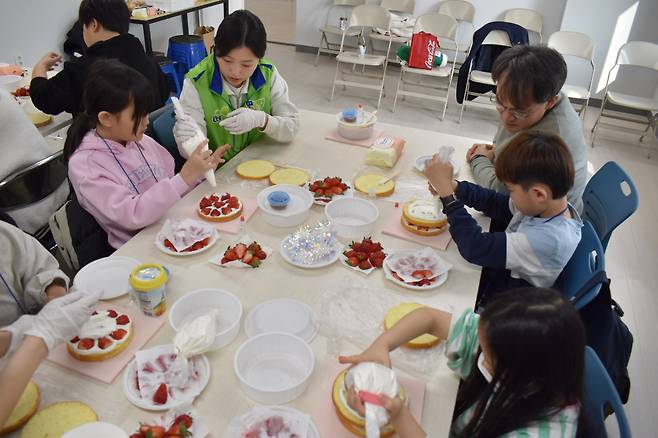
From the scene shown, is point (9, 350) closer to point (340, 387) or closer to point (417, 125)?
point (340, 387)

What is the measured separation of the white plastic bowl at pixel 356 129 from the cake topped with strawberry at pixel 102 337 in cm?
133

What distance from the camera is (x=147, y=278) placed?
1.15 m

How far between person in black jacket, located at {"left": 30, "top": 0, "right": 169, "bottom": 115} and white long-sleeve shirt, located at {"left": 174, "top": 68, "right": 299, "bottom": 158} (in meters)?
0.44

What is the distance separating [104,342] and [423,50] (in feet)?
12.8

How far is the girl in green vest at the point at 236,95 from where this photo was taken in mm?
1812

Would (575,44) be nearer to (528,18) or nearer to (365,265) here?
(528,18)

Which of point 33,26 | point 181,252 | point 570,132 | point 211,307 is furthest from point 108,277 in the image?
point 33,26

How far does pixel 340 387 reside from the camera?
3.33 ft

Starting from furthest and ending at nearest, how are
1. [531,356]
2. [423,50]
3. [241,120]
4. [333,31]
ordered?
[333,31], [423,50], [241,120], [531,356]

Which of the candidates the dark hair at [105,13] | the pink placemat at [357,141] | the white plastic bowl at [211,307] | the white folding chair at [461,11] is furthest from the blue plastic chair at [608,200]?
the white folding chair at [461,11]

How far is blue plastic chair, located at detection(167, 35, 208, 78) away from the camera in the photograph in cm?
431

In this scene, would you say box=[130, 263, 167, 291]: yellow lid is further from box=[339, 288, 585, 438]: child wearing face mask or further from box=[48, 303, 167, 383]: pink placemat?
box=[339, 288, 585, 438]: child wearing face mask

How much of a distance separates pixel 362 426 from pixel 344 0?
5.33m

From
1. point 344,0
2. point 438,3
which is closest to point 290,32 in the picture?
point 344,0
